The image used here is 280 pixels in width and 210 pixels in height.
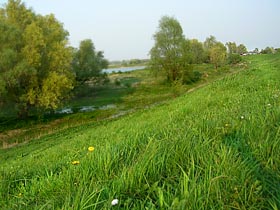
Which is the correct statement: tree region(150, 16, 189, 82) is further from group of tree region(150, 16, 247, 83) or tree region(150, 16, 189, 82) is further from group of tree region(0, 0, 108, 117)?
group of tree region(0, 0, 108, 117)

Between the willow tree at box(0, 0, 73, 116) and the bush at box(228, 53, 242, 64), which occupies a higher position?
the willow tree at box(0, 0, 73, 116)

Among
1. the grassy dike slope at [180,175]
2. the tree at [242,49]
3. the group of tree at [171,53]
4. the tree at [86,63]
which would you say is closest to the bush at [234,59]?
the group of tree at [171,53]

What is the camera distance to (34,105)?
3269 centimetres

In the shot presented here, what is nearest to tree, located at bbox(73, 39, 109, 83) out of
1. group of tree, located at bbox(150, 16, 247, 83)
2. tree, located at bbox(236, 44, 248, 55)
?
group of tree, located at bbox(150, 16, 247, 83)

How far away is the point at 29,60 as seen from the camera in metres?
29.9

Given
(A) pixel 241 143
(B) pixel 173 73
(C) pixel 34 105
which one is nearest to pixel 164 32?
(B) pixel 173 73

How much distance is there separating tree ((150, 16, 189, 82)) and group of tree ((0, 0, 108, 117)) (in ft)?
92.1

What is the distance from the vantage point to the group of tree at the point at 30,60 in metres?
28.2

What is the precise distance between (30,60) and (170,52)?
1372 inches

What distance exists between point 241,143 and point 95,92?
54.4 meters

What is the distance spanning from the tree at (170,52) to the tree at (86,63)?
11.2 metres

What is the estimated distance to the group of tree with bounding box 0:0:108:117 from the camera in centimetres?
2823

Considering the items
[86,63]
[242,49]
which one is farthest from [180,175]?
[242,49]

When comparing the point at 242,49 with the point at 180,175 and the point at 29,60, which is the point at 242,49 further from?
the point at 180,175
